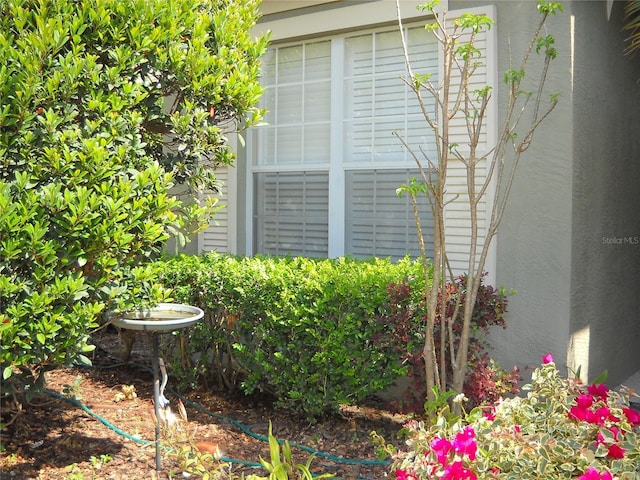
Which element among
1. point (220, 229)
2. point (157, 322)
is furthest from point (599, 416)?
point (220, 229)

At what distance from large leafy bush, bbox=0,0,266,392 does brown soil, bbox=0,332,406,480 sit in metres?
0.73

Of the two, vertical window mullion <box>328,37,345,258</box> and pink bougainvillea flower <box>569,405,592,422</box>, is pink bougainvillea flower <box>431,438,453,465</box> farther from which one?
vertical window mullion <box>328,37,345,258</box>

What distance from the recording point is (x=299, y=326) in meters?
4.60

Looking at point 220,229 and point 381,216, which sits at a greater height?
point 381,216

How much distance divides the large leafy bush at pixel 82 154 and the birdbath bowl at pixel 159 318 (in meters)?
0.12

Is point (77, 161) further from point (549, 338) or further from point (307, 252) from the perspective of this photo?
point (549, 338)

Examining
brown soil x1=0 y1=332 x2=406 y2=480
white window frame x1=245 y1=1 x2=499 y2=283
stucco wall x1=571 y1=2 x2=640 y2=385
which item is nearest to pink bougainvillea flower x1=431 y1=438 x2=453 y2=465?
brown soil x1=0 y1=332 x2=406 y2=480

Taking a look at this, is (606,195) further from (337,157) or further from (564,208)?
(337,157)

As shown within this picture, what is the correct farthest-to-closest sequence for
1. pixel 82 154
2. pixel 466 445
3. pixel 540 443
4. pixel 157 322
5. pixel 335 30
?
pixel 335 30, pixel 157 322, pixel 82 154, pixel 540 443, pixel 466 445

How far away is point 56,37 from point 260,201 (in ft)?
10.3

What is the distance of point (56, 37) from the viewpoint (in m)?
3.37

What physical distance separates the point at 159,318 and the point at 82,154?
3.70ft

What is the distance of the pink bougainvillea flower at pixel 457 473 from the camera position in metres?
2.57

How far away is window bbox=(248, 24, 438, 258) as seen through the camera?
18.2 ft
